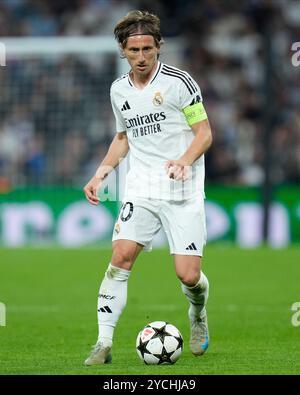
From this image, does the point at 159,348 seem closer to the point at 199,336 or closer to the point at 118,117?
the point at 199,336

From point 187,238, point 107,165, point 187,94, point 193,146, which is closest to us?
point 193,146

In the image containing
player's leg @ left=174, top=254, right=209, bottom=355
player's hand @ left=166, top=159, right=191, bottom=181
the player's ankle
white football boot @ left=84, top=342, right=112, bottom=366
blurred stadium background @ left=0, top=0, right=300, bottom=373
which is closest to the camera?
player's hand @ left=166, top=159, right=191, bottom=181

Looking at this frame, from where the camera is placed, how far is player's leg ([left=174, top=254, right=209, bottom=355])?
27.7ft

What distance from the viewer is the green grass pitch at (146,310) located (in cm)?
810

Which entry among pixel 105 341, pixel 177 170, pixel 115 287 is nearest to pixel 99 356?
pixel 105 341

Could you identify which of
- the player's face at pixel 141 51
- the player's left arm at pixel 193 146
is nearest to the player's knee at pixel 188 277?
the player's left arm at pixel 193 146

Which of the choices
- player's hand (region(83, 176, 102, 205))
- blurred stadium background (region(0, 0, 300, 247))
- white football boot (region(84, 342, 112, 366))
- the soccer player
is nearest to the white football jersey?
the soccer player

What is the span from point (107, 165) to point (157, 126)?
49cm

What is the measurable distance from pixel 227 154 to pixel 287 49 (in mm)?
2338

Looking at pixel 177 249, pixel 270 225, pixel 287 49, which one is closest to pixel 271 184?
pixel 270 225

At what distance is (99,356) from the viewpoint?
314 inches

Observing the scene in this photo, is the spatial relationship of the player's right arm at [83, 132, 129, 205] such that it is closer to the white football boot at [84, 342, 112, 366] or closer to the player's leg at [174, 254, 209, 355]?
Answer: the player's leg at [174, 254, 209, 355]

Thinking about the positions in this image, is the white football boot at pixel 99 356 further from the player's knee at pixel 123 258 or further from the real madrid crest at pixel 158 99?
the real madrid crest at pixel 158 99
